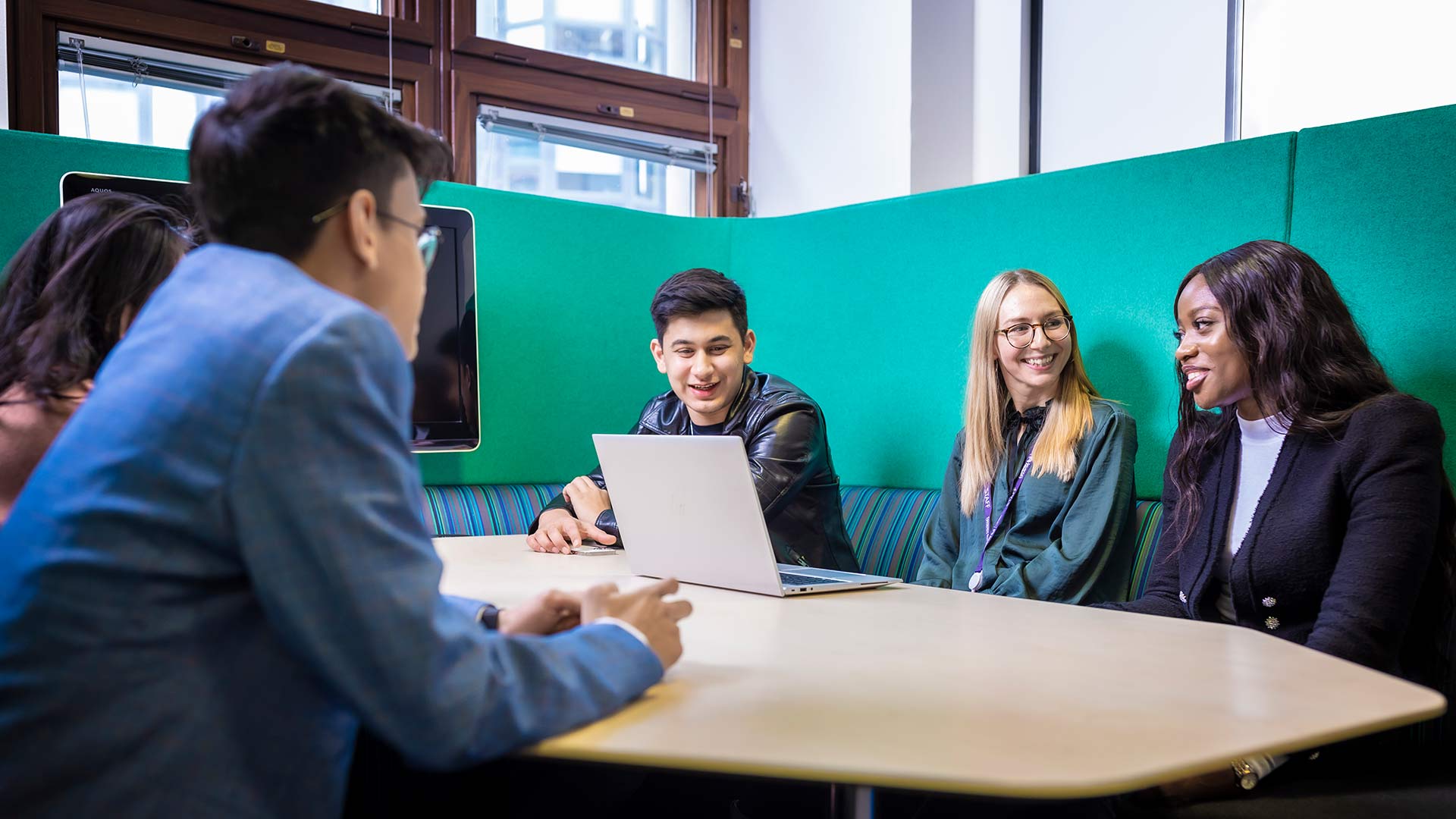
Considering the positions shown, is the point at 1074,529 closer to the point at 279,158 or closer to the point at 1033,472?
the point at 1033,472

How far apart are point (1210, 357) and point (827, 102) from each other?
Answer: 2.62 m

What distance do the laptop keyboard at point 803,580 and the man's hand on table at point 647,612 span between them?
0.54m

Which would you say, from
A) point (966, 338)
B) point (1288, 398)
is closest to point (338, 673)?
point (1288, 398)

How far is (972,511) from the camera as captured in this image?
271 centimetres

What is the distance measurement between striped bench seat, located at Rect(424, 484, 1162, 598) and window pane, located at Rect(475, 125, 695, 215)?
1.19 metres

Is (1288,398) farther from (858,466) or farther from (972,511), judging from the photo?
(858,466)

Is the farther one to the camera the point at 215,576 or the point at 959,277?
the point at 959,277

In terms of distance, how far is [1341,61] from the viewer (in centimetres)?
363

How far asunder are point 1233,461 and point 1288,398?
0.58 ft

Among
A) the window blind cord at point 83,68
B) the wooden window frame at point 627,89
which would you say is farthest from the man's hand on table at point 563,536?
the window blind cord at point 83,68

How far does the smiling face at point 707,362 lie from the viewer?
280cm

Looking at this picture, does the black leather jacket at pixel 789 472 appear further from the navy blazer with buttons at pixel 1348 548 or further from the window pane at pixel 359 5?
the window pane at pixel 359 5

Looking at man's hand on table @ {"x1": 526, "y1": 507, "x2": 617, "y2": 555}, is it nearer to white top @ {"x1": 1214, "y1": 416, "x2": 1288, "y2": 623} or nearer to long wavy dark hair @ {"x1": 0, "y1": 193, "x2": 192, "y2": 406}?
long wavy dark hair @ {"x1": 0, "y1": 193, "x2": 192, "y2": 406}

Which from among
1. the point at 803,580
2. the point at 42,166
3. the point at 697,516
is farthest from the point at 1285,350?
the point at 42,166
